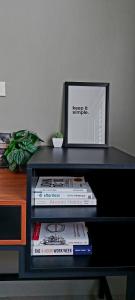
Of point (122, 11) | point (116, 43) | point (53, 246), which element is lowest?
point (53, 246)

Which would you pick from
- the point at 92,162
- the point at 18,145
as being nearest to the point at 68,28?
the point at 18,145

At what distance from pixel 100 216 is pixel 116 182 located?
41 centimetres

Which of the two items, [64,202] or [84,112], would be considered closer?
[64,202]

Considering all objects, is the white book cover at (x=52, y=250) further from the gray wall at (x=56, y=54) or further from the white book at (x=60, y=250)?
the gray wall at (x=56, y=54)

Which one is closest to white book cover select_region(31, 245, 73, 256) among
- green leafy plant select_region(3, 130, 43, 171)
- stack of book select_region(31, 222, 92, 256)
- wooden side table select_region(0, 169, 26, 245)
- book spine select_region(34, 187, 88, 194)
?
stack of book select_region(31, 222, 92, 256)

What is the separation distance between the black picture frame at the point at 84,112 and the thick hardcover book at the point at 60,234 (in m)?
0.46

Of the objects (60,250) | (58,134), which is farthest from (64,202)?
(58,134)

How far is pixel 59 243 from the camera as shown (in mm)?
1100

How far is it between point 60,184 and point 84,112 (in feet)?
1.66

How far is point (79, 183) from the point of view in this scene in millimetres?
1190

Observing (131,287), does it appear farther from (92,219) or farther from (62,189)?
(62,189)

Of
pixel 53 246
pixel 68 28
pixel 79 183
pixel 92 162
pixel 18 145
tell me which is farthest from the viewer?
pixel 68 28

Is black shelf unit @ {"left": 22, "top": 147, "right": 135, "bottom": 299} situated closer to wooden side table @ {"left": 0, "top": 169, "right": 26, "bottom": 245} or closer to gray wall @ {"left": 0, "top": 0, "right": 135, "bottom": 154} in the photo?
wooden side table @ {"left": 0, "top": 169, "right": 26, "bottom": 245}

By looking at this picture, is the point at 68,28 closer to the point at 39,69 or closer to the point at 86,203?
the point at 39,69
